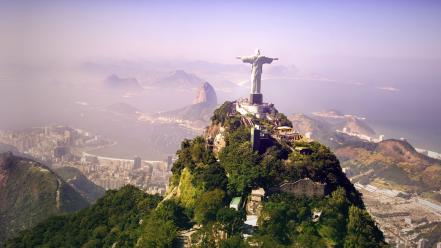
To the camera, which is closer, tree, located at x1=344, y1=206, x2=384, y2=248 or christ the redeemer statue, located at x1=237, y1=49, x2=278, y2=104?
tree, located at x1=344, y1=206, x2=384, y2=248

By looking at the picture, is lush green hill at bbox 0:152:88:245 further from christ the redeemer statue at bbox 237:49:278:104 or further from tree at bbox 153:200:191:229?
tree at bbox 153:200:191:229

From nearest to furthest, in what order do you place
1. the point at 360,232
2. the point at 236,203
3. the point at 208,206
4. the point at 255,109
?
the point at 360,232 < the point at 208,206 < the point at 236,203 < the point at 255,109

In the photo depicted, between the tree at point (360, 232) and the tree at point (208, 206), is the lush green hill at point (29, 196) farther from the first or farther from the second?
the tree at point (360, 232)

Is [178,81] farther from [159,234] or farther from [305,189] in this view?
[159,234]

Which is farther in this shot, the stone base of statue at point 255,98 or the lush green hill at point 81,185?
the lush green hill at point 81,185

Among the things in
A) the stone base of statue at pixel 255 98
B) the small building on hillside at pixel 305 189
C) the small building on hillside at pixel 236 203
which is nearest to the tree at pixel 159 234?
the small building on hillside at pixel 236 203

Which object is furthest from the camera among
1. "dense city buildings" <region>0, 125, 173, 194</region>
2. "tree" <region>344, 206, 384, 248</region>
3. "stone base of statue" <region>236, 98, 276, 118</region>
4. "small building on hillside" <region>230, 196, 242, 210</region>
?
"dense city buildings" <region>0, 125, 173, 194</region>

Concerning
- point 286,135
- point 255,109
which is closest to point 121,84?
point 255,109

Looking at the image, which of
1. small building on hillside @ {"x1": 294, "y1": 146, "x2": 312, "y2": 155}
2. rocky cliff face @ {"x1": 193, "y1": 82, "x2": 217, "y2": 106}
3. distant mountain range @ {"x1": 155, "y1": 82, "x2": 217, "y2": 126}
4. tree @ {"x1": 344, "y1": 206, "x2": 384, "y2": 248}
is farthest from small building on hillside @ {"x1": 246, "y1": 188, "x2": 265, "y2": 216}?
rocky cliff face @ {"x1": 193, "y1": 82, "x2": 217, "y2": 106}

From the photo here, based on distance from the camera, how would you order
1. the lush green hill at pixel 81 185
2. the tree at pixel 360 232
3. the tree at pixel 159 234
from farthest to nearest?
the lush green hill at pixel 81 185 → the tree at pixel 159 234 → the tree at pixel 360 232

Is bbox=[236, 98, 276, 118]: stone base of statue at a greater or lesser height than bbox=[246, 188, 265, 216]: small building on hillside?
greater
